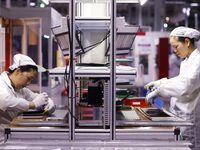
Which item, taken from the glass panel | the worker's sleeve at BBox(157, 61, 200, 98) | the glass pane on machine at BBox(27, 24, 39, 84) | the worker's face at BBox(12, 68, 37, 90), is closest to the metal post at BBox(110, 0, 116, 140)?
the worker's sleeve at BBox(157, 61, 200, 98)

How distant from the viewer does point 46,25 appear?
6.32 meters

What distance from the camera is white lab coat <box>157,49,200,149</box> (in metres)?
2.25

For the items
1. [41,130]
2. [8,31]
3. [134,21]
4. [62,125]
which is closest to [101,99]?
[62,125]

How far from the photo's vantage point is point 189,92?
252cm

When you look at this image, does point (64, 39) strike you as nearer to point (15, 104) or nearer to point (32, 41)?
point (15, 104)

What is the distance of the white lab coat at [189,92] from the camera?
2.25 meters

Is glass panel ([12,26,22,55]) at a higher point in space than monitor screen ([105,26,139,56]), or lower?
higher

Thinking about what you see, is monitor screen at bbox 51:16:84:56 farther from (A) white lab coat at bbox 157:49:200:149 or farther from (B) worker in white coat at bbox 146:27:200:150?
(A) white lab coat at bbox 157:49:200:149

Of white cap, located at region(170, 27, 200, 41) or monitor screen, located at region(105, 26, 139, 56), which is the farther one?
white cap, located at region(170, 27, 200, 41)

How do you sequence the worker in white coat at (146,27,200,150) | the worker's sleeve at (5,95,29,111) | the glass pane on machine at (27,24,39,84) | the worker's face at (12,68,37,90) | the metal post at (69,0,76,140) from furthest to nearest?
the glass pane on machine at (27,24,39,84) < the worker in white coat at (146,27,200,150) < the worker's face at (12,68,37,90) < the worker's sleeve at (5,95,29,111) < the metal post at (69,0,76,140)

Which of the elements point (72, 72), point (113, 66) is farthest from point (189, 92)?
point (72, 72)

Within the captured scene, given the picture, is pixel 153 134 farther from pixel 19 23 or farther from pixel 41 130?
pixel 19 23

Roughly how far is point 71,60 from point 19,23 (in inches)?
200

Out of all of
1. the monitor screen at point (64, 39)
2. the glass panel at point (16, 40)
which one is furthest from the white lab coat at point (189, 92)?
the glass panel at point (16, 40)
